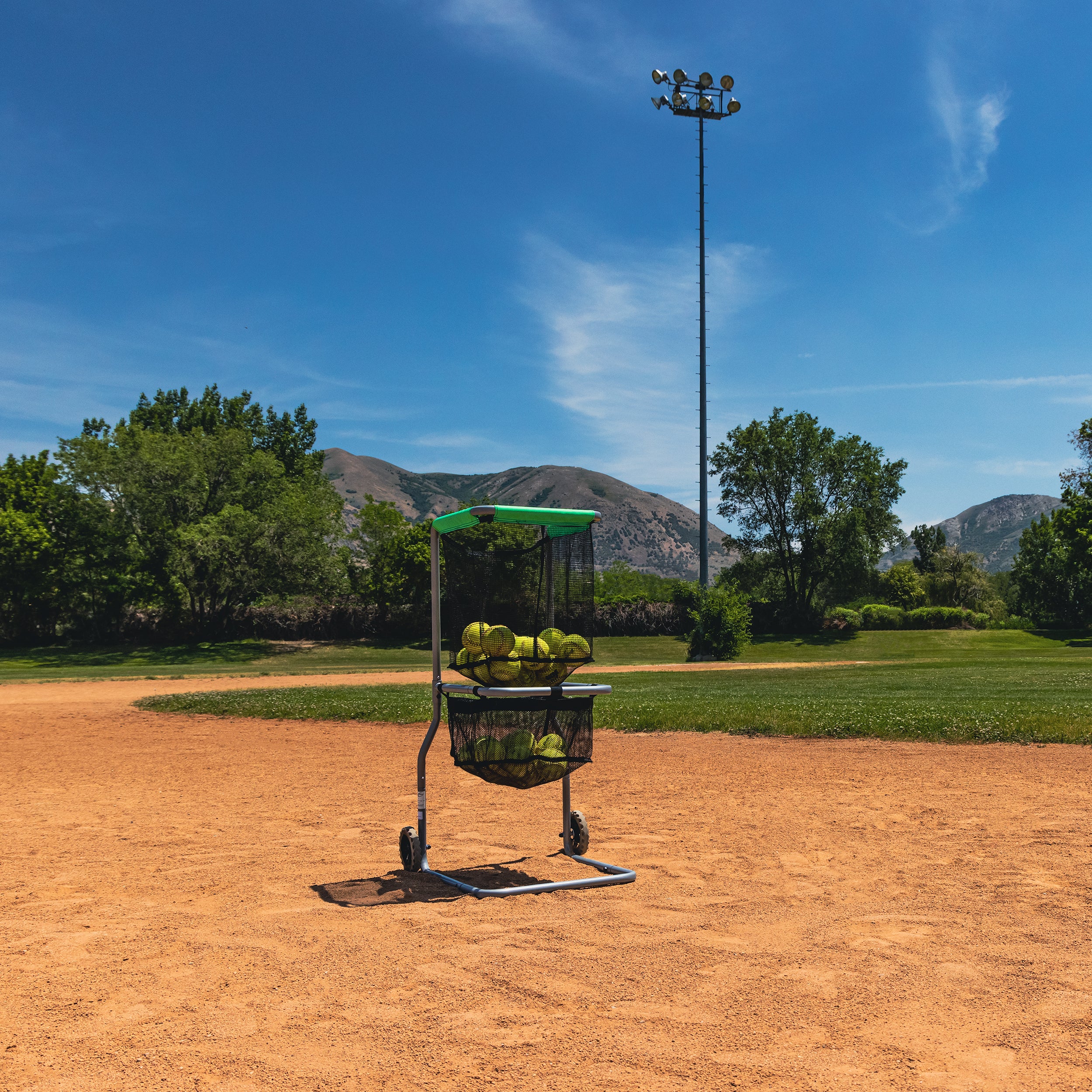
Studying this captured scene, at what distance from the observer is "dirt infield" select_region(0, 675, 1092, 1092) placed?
325 centimetres

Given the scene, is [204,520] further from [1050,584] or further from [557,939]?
[1050,584]

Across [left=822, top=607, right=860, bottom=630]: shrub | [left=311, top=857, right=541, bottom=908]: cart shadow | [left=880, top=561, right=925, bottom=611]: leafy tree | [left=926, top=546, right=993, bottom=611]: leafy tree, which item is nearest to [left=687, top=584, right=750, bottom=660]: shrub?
[left=822, top=607, right=860, bottom=630]: shrub

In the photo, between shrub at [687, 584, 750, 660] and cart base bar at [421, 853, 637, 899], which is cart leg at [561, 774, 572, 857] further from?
shrub at [687, 584, 750, 660]

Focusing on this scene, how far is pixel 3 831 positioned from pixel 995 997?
725 cm

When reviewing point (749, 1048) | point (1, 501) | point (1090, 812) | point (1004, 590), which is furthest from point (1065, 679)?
point (1004, 590)

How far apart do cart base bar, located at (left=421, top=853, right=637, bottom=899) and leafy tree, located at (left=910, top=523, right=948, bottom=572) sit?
76.7 metres

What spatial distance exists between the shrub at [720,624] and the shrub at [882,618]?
19.1 m

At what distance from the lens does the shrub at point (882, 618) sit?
164ft

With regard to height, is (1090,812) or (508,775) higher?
(508,775)

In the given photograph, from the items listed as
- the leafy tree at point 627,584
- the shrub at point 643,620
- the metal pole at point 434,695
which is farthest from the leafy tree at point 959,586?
the metal pole at point 434,695

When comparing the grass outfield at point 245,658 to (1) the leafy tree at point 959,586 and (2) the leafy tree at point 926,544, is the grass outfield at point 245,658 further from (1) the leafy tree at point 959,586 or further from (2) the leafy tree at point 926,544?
(2) the leafy tree at point 926,544

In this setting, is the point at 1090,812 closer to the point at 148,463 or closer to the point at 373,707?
the point at 373,707

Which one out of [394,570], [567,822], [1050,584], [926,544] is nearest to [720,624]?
[394,570]

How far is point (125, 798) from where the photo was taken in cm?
875
